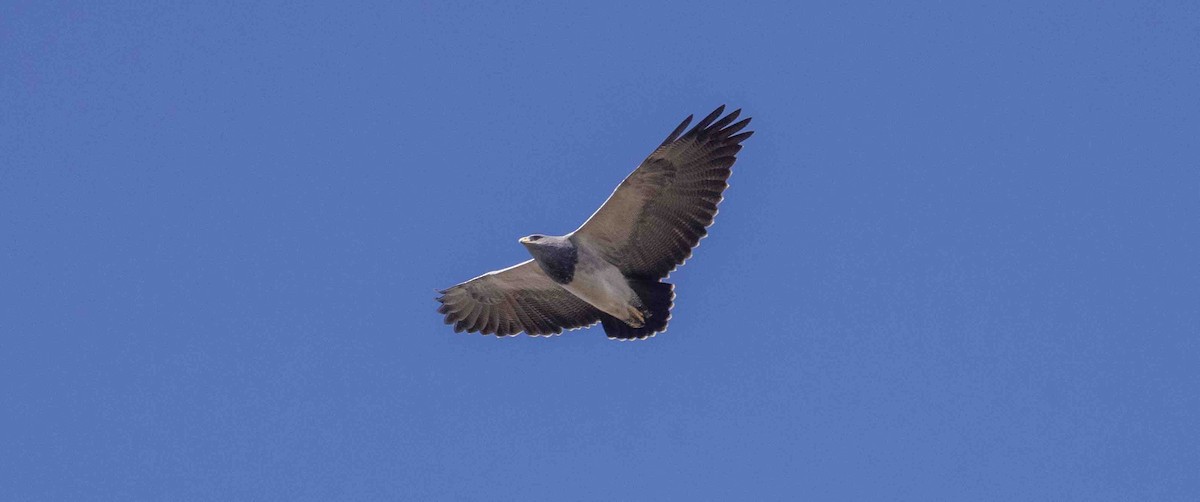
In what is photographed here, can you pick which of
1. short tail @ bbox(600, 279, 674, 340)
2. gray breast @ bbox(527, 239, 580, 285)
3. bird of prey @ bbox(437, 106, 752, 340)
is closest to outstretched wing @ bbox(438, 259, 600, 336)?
bird of prey @ bbox(437, 106, 752, 340)

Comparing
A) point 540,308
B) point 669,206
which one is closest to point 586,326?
point 540,308

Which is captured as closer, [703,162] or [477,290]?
[703,162]

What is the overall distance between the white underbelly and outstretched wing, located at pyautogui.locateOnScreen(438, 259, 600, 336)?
0.82 metres

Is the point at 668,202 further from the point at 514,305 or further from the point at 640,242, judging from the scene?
the point at 514,305

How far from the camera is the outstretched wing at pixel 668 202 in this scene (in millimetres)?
22234

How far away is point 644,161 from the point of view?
72.8ft

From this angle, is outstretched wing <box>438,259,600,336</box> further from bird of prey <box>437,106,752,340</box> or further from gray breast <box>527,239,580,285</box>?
gray breast <box>527,239,580,285</box>

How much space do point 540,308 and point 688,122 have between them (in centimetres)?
378

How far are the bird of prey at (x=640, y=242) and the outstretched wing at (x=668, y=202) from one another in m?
0.01

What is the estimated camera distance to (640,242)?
22.9 m

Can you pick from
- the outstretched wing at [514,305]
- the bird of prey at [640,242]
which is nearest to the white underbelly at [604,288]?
the bird of prey at [640,242]

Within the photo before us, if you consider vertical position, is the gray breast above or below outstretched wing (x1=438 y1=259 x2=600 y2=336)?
below

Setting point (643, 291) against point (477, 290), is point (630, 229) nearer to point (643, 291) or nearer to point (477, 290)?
point (643, 291)

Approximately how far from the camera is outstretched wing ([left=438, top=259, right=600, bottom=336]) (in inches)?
943
